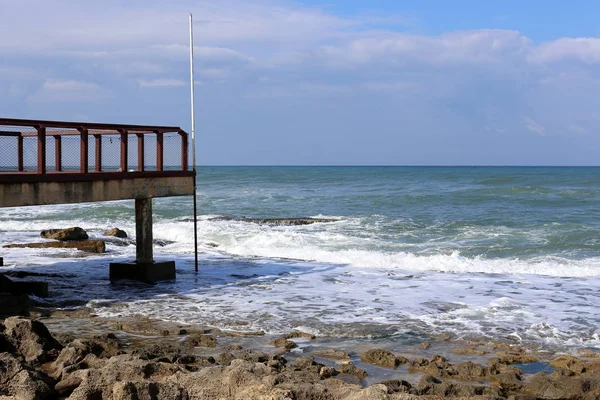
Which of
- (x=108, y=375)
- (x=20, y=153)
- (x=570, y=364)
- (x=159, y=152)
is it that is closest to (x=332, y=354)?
(x=570, y=364)

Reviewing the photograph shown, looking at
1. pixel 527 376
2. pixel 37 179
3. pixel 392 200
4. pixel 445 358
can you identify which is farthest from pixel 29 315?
pixel 392 200

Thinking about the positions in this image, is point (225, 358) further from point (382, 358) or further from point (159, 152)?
point (159, 152)

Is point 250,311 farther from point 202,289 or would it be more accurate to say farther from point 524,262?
point 524,262

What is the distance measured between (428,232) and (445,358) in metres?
21.3

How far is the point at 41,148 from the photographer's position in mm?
14805

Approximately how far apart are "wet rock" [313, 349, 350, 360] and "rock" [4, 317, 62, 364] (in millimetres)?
3669

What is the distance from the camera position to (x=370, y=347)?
39.1 feet

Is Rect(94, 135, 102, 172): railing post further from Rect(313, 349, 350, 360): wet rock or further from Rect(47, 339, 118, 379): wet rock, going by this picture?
Rect(313, 349, 350, 360): wet rock

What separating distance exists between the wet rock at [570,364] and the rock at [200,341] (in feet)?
16.5

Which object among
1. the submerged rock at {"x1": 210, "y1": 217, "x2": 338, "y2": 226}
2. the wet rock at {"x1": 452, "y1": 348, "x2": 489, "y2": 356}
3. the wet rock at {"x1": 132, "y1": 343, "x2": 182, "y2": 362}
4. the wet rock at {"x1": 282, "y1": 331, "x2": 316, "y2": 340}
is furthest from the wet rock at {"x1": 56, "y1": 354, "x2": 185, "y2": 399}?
the submerged rock at {"x1": 210, "y1": 217, "x2": 338, "y2": 226}

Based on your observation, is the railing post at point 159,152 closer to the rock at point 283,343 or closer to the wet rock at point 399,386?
the rock at point 283,343

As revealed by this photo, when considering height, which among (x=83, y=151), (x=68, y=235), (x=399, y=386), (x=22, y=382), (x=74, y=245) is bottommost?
(x=399, y=386)

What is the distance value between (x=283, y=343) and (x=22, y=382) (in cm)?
457

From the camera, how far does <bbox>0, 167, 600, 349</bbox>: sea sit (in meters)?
13.8
